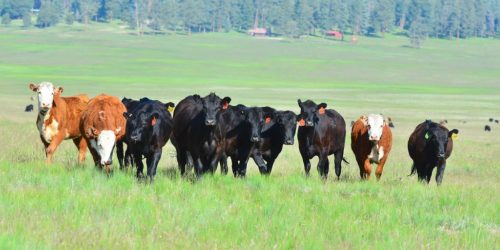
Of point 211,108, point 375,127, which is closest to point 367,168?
point 375,127

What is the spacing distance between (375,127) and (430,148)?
1360 mm

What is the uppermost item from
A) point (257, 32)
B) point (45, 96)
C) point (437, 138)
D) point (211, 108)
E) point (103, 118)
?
point (211, 108)

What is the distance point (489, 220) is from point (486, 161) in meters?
16.3

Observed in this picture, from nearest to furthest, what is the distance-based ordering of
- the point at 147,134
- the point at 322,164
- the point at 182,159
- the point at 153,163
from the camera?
1. the point at 153,163
2. the point at 147,134
3. the point at 182,159
4. the point at 322,164

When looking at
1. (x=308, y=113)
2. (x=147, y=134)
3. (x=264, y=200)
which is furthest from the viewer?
(x=308, y=113)

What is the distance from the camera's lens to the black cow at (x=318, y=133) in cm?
1609

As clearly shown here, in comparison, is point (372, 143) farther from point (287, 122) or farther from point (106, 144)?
point (106, 144)

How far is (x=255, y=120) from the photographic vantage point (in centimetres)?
1465

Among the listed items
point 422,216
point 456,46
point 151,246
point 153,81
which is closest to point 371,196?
point 422,216

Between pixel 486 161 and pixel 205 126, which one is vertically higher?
pixel 205 126

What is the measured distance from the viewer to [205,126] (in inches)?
542

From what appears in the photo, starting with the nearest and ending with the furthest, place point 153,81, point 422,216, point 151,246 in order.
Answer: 1. point 151,246
2. point 422,216
3. point 153,81

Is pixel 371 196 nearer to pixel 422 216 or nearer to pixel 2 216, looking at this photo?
pixel 422 216

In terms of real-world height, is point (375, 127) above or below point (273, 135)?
above
